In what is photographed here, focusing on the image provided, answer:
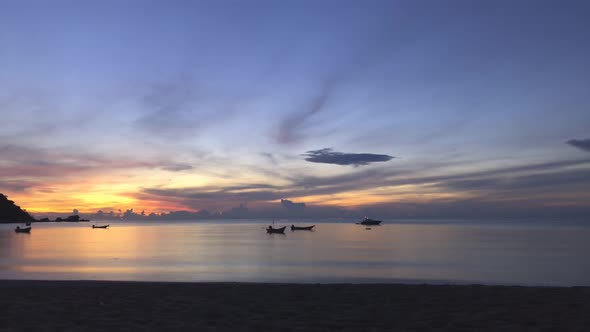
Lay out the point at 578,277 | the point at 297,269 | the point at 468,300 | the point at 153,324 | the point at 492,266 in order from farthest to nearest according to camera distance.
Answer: the point at 492,266 → the point at 297,269 → the point at 578,277 → the point at 468,300 → the point at 153,324

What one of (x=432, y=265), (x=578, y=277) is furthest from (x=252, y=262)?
(x=578, y=277)

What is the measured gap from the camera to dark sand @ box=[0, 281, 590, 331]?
1115 centimetres

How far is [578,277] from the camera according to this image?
35.8m

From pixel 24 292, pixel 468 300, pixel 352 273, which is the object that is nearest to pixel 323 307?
pixel 468 300

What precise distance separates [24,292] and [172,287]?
5.10m

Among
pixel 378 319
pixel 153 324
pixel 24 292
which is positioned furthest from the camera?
pixel 24 292

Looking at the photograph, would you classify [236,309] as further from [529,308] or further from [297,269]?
[297,269]

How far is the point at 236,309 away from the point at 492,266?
128 ft

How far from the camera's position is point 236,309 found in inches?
525

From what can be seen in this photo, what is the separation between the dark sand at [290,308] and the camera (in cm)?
1115

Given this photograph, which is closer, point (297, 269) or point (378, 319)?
point (378, 319)

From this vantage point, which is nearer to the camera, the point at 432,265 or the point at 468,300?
the point at 468,300

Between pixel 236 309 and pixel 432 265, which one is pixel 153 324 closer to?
pixel 236 309

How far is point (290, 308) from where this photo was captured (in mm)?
13492
